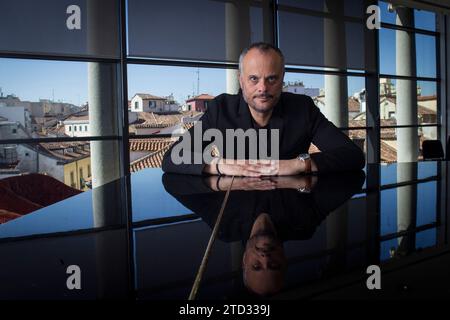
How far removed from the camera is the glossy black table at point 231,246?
406mm

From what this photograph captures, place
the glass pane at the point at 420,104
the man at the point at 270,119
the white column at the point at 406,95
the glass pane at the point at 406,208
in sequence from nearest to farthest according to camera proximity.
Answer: the glass pane at the point at 406,208, the man at the point at 270,119, the white column at the point at 406,95, the glass pane at the point at 420,104

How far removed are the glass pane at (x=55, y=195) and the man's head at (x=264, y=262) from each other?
35 centimetres

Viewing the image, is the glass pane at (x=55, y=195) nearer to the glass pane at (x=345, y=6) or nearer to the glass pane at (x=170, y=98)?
the glass pane at (x=170, y=98)

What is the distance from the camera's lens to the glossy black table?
406 mm

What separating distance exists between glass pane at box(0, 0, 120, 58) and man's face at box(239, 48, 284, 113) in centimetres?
326

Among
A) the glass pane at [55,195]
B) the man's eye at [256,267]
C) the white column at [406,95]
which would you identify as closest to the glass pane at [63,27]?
the glass pane at [55,195]

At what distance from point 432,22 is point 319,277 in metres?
9.57

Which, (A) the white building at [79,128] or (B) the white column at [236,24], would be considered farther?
(B) the white column at [236,24]

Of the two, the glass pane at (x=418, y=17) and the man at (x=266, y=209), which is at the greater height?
the glass pane at (x=418, y=17)

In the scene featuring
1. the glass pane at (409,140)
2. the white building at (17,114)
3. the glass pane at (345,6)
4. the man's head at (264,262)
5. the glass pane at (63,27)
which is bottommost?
the man's head at (264,262)

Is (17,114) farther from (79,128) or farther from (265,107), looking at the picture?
(265,107)

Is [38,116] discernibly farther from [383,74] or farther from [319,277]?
[319,277]

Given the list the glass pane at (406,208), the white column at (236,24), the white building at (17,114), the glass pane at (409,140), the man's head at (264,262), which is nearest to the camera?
the man's head at (264,262)

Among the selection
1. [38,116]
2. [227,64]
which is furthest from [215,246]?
[38,116]
